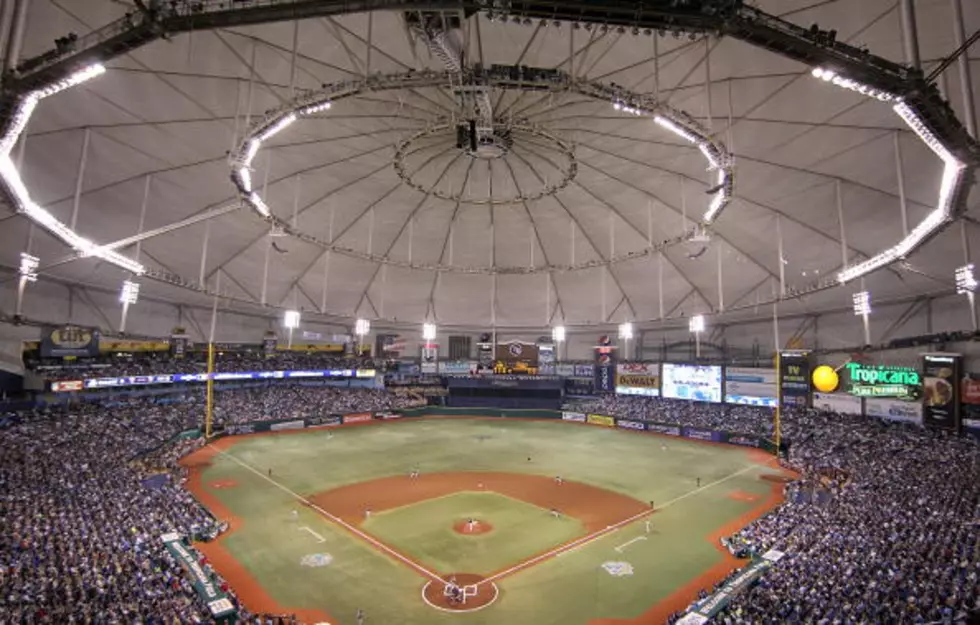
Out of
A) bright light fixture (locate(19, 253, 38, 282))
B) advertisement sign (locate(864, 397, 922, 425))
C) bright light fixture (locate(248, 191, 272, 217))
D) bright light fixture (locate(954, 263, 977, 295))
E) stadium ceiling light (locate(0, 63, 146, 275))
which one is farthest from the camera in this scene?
advertisement sign (locate(864, 397, 922, 425))

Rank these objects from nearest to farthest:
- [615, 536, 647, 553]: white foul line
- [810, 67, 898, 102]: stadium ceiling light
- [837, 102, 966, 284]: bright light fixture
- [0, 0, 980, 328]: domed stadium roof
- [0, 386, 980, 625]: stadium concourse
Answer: [810, 67, 898, 102]: stadium ceiling light → [837, 102, 966, 284]: bright light fixture → [0, 386, 980, 625]: stadium concourse → [0, 0, 980, 328]: domed stadium roof → [615, 536, 647, 553]: white foul line

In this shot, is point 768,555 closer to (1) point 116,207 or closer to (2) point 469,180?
(2) point 469,180

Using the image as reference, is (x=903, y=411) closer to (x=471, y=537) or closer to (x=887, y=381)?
(x=887, y=381)

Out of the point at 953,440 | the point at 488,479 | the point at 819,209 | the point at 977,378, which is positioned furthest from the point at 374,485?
the point at 977,378

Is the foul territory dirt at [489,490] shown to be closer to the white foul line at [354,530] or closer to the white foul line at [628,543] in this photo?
the white foul line at [354,530]

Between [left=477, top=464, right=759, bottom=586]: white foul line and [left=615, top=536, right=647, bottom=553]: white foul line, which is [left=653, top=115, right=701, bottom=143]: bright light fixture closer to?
[left=615, top=536, right=647, bottom=553]: white foul line

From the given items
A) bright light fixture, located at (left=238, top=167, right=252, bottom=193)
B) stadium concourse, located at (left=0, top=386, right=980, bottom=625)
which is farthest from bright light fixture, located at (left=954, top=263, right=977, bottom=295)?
bright light fixture, located at (left=238, top=167, right=252, bottom=193)

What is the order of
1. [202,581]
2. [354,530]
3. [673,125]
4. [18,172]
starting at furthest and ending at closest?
[354,530] < [673,125] < [18,172] < [202,581]

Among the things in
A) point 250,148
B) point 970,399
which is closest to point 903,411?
point 970,399
